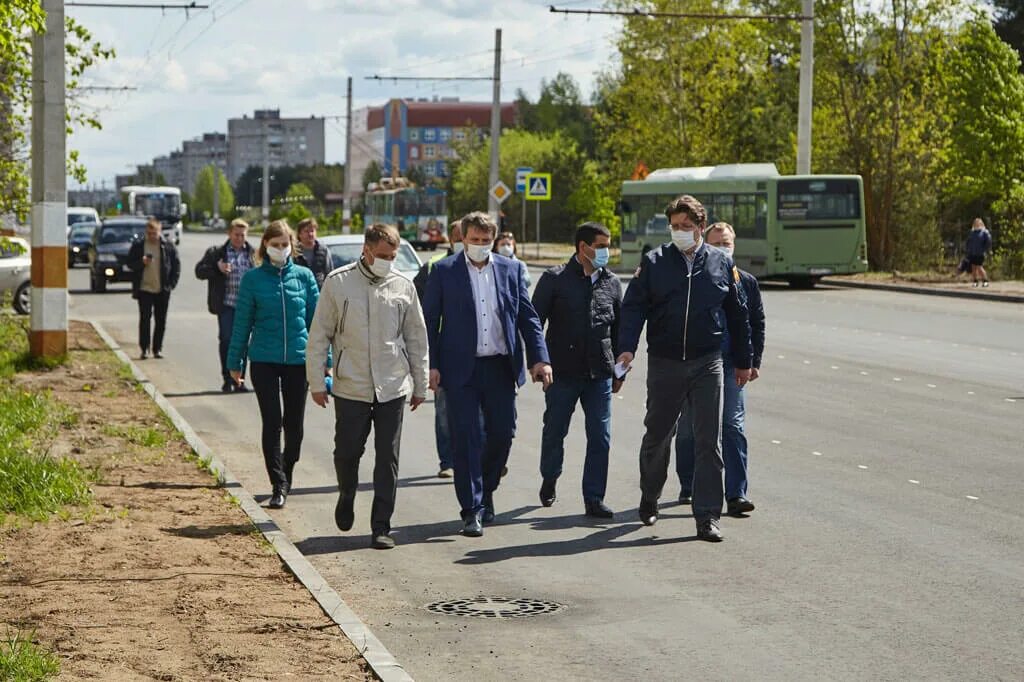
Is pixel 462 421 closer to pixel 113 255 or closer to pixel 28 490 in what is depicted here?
pixel 28 490

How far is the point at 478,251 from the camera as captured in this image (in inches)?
360


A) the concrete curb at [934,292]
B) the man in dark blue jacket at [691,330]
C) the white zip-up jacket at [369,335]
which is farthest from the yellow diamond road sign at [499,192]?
the white zip-up jacket at [369,335]

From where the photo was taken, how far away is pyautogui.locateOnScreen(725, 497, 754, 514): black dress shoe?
954 cm

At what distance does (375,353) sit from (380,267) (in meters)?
0.45

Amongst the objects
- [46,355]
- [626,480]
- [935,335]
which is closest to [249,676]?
[626,480]

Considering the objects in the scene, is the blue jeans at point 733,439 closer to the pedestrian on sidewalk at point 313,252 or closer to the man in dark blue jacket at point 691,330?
the man in dark blue jacket at point 691,330

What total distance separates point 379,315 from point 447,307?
0.61 metres

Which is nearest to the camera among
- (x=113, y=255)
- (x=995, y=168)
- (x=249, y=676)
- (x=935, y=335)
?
(x=249, y=676)

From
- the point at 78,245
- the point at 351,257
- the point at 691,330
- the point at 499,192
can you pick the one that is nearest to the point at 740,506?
the point at 691,330

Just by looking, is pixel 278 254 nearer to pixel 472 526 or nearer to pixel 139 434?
pixel 472 526

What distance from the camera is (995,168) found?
42281mm

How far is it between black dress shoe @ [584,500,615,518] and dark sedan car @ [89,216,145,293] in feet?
91.7

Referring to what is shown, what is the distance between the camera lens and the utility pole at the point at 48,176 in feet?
57.5

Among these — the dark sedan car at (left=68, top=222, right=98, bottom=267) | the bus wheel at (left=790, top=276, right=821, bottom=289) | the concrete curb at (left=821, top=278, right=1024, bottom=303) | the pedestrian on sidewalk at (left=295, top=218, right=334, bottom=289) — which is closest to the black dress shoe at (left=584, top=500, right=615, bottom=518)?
the pedestrian on sidewalk at (left=295, top=218, right=334, bottom=289)
